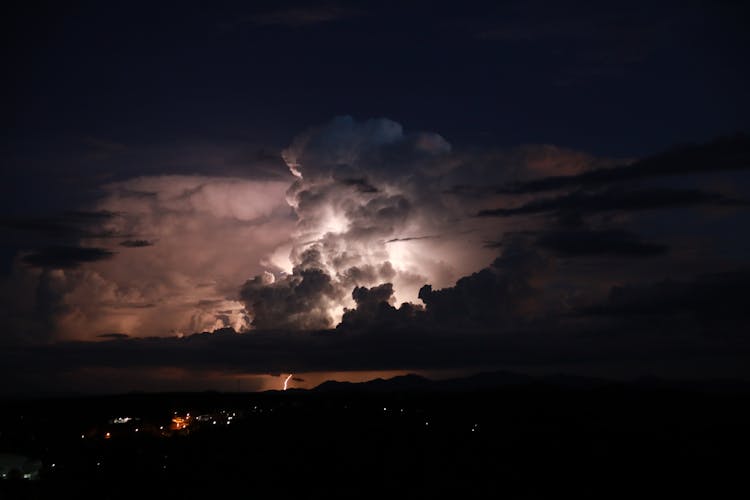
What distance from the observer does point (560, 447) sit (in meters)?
97.4

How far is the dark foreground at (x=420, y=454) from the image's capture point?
70438mm

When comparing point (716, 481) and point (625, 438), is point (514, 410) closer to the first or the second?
point (625, 438)

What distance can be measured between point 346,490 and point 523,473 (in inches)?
782

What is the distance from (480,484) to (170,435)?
80408 mm

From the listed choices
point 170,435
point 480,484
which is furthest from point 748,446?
point 170,435

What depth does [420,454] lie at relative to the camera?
94.0 metres

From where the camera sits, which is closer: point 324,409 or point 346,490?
point 346,490

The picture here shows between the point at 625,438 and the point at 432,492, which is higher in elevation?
the point at 625,438

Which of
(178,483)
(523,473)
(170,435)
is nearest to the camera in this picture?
(178,483)

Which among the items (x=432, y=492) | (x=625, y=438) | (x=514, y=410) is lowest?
(x=432, y=492)

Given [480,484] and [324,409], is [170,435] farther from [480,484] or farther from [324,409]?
[480,484]

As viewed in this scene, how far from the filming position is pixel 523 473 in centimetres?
8012

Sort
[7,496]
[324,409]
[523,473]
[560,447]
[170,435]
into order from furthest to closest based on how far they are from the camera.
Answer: [324,409]
[170,435]
[560,447]
[523,473]
[7,496]

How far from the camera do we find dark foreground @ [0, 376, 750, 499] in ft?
231
